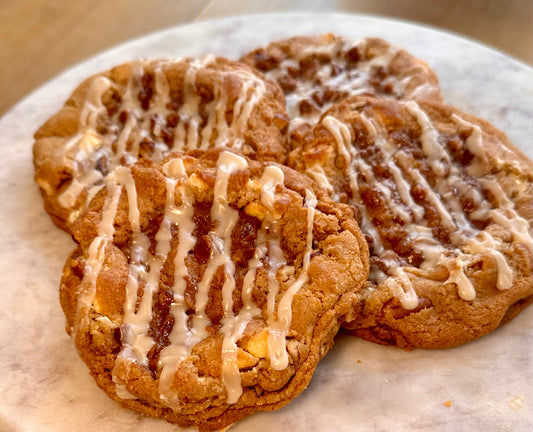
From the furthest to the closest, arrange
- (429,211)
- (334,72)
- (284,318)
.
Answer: (334,72), (429,211), (284,318)

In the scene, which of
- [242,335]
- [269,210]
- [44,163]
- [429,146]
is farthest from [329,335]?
[44,163]

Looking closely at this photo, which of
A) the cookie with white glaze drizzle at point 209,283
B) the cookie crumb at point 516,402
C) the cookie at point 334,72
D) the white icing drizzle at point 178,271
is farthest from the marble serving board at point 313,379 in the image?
the cookie at point 334,72

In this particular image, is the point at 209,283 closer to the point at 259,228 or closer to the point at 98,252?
the point at 259,228

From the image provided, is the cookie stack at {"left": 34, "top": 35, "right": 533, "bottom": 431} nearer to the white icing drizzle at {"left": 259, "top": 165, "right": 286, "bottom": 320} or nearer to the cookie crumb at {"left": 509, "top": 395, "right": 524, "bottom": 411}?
the white icing drizzle at {"left": 259, "top": 165, "right": 286, "bottom": 320}

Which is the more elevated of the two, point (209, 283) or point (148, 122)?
point (148, 122)

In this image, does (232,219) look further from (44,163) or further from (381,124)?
(44,163)

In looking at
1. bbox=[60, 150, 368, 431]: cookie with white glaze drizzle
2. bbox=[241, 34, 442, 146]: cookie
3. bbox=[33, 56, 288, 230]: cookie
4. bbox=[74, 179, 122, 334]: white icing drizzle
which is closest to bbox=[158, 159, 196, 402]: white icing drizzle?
bbox=[60, 150, 368, 431]: cookie with white glaze drizzle

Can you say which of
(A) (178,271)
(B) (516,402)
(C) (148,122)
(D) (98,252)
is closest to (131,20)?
(C) (148,122)
